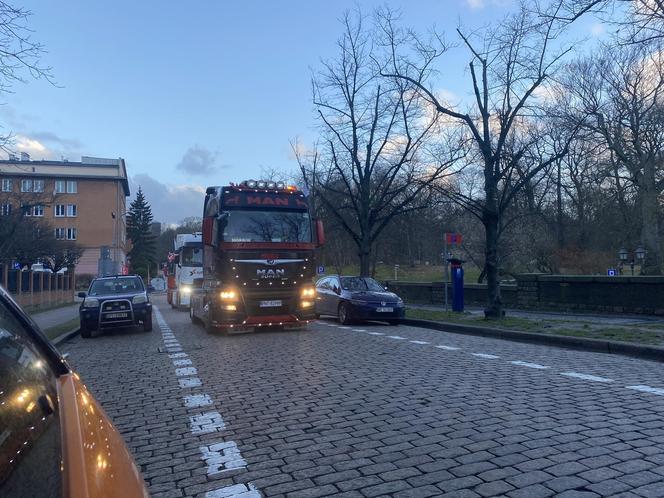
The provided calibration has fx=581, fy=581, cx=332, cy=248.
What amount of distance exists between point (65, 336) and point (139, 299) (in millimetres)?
2153

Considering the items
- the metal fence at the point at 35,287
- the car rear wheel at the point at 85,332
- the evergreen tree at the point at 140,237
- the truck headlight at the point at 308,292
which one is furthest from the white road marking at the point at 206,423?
the evergreen tree at the point at 140,237

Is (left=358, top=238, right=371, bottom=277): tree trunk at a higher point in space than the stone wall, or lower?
higher

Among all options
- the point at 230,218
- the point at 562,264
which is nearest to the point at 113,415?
the point at 230,218

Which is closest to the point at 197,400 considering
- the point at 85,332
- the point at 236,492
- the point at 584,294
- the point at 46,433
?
the point at 236,492

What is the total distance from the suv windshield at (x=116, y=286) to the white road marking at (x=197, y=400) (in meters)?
10.9

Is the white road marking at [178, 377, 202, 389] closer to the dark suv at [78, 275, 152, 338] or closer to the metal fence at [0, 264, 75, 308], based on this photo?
the dark suv at [78, 275, 152, 338]

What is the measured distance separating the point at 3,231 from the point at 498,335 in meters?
22.9

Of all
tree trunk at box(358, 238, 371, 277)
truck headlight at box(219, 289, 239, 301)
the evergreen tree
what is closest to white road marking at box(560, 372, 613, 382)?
truck headlight at box(219, 289, 239, 301)

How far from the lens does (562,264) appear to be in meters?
37.1

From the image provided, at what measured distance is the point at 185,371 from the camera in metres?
9.20

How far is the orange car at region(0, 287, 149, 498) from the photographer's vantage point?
1524mm

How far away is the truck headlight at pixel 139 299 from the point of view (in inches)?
653

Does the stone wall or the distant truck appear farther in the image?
the distant truck

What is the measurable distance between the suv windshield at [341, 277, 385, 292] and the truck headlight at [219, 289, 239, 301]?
5480 millimetres
